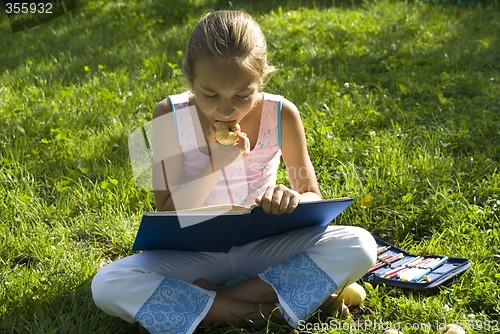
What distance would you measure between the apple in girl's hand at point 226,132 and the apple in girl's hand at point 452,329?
3.14 feet

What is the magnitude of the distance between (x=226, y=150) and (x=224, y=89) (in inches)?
10.2

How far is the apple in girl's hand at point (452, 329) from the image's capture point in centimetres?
231

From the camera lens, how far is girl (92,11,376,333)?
244 centimetres

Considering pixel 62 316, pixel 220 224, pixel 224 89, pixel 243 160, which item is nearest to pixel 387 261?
pixel 243 160

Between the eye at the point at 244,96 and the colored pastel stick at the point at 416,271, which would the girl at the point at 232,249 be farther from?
the colored pastel stick at the point at 416,271

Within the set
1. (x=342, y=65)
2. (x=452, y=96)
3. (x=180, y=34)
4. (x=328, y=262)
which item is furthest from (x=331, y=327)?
(x=180, y=34)

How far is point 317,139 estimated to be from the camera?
12.8 ft

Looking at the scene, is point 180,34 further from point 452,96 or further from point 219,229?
point 219,229

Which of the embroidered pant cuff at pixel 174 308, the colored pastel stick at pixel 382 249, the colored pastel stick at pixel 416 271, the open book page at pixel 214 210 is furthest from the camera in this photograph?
the colored pastel stick at pixel 382 249

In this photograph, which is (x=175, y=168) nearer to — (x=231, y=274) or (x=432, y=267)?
(x=231, y=274)

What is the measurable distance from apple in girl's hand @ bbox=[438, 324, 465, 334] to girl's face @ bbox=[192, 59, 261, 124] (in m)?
0.98

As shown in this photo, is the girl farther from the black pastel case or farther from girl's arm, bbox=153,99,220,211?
the black pastel case

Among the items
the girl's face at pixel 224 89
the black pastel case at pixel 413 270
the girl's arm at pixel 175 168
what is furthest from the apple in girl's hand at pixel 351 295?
the girl's face at pixel 224 89

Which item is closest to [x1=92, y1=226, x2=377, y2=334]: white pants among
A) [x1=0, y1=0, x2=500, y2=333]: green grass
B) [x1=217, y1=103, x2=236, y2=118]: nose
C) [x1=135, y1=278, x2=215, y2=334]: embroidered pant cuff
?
[x1=135, y1=278, x2=215, y2=334]: embroidered pant cuff
